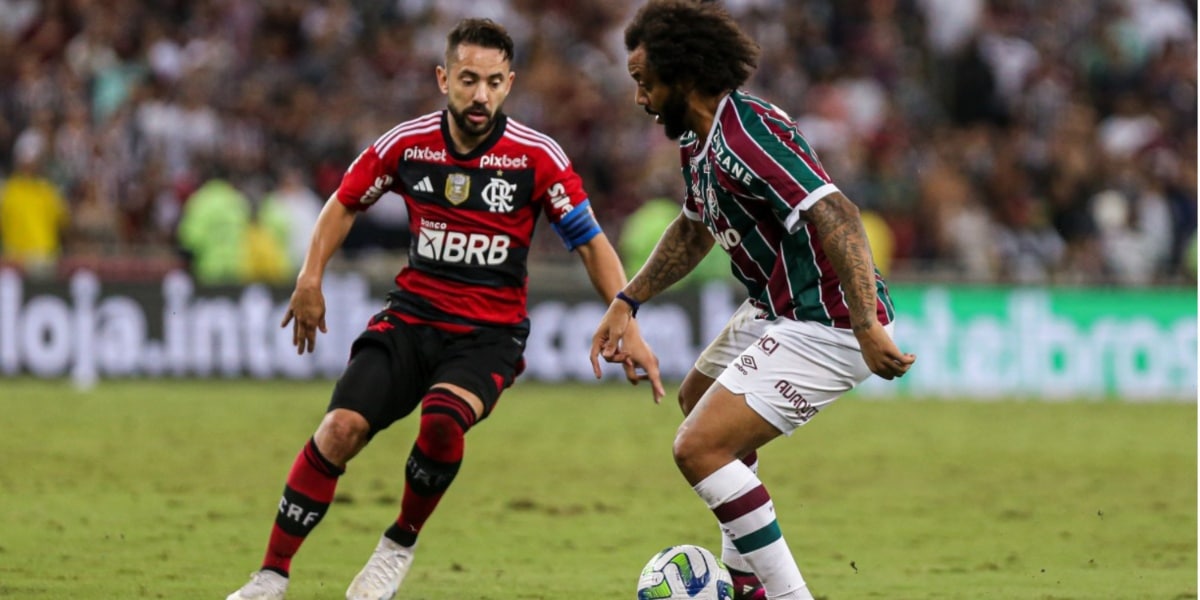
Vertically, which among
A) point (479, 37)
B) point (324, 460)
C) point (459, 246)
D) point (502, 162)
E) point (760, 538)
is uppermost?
point (479, 37)

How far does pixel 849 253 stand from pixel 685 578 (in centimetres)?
→ 159

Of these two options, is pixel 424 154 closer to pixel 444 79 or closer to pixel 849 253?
pixel 444 79

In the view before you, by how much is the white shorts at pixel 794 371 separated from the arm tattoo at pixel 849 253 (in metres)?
0.32

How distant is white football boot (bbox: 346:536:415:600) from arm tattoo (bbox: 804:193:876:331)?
248 centimetres

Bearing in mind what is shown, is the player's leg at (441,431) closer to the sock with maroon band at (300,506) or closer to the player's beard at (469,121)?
the sock with maroon band at (300,506)

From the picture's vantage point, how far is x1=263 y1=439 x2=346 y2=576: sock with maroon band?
23.7 feet

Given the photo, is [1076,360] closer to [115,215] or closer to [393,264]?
[393,264]

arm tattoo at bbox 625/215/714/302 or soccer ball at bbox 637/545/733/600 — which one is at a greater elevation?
arm tattoo at bbox 625/215/714/302

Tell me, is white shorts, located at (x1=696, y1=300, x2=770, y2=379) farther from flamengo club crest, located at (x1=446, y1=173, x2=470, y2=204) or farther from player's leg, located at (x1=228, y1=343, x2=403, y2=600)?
player's leg, located at (x1=228, y1=343, x2=403, y2=600)

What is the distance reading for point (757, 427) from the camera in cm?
656

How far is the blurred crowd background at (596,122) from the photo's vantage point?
19.3 meters

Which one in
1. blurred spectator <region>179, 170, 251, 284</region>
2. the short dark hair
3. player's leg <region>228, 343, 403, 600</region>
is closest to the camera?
player's leg <region>228, 343, 403, 600</region>

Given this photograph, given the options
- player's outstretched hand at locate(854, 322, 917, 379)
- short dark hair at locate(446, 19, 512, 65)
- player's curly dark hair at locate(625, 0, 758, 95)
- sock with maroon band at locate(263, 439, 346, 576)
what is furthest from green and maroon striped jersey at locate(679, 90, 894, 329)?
sock with maroon band at locate(263, 439, 346, 576)

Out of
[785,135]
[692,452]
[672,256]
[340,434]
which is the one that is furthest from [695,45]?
[340,434]
